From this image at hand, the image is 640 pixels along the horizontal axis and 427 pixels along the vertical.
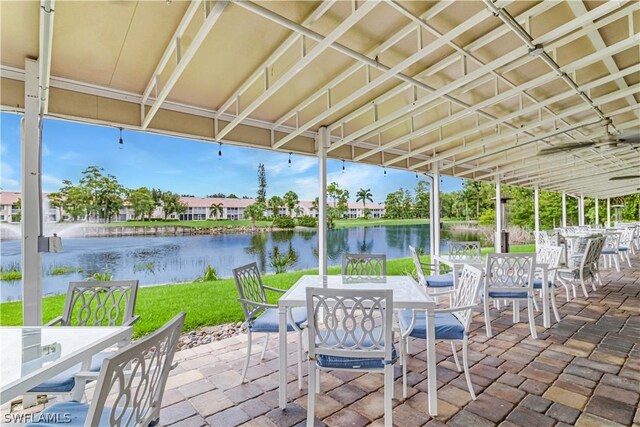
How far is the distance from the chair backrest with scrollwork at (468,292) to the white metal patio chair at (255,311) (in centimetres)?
127

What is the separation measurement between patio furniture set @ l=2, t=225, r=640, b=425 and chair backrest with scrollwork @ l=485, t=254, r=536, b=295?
0.04ft

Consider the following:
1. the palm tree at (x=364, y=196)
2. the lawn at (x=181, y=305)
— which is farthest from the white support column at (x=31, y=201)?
the palm tree at (x=364, y=196)

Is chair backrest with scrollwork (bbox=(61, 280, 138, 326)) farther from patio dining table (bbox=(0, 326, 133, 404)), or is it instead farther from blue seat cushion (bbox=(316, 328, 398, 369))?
blue seat cushion (bbox=(316, 328, 398, 369))

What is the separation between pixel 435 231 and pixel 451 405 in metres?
4.56

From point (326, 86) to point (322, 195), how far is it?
164 cm

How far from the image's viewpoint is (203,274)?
6.11 m

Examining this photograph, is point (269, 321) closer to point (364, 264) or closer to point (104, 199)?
point (364, 264)

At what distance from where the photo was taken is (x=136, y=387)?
4.00 ft

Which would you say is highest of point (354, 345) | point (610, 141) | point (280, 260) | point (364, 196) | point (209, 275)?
point (610, 141)

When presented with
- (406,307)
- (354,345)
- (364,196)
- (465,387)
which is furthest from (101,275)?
(364,196)

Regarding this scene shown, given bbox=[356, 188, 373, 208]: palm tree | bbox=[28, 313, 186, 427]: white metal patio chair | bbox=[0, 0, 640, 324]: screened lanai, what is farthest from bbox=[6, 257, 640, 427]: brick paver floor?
bbox=[356, 188, 373, 208]: palm tree

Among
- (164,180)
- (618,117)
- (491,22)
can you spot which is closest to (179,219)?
(164,180)

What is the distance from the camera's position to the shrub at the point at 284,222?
7016 millimetres

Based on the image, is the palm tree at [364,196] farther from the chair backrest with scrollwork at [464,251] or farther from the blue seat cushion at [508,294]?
the blue seat cushion at [508,294]
